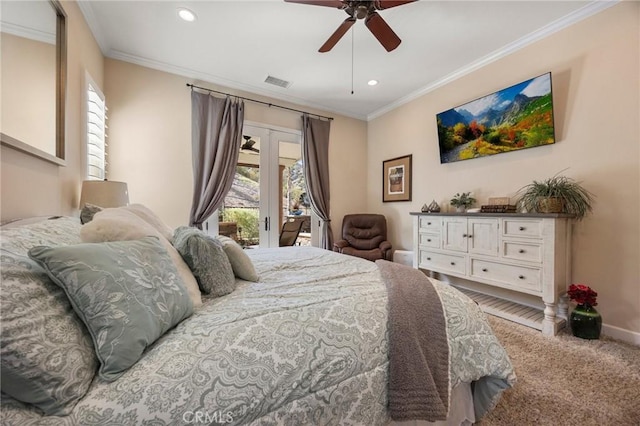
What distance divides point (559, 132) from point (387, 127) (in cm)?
238

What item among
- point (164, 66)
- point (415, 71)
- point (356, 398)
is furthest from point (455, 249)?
point (164, 66)

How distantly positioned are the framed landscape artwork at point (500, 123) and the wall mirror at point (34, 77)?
12.6ft

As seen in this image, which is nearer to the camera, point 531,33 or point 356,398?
point 356,398

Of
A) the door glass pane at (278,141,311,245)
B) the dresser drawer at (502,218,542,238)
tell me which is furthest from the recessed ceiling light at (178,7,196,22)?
the dresser drawer at (502,218,542,238)

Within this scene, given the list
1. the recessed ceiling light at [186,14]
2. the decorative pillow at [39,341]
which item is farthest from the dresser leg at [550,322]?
the recessed ceiling light at [186,14]

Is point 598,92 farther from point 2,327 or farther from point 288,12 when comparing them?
point 2,327

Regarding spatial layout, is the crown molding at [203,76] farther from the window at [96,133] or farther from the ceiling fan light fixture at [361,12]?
the ceiling fan light fixture at [361,12]

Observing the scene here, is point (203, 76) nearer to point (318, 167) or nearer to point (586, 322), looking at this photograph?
point (318, 167)

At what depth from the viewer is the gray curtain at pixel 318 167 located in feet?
13.5

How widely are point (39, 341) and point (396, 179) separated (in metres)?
4.24

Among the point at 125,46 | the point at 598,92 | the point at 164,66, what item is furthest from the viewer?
the point at 164,66

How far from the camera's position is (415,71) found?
3281mm

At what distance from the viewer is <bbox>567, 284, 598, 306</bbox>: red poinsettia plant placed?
6.89 feet

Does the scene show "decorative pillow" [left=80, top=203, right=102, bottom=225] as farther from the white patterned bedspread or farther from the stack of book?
the stack of book
